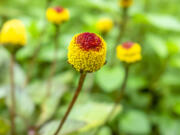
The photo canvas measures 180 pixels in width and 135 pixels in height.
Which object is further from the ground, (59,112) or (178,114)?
(59,112)

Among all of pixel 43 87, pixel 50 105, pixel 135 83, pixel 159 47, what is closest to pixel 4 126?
pixel 50 105

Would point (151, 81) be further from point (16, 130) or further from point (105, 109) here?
point (16, 130)

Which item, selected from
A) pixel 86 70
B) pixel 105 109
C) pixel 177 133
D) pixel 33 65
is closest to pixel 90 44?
pixel 86 70

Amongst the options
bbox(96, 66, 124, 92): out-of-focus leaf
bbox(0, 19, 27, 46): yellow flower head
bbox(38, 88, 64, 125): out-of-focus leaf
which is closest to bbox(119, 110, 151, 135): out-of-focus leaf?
bbox(96, 66, 124, 92): out-of-focus leaf

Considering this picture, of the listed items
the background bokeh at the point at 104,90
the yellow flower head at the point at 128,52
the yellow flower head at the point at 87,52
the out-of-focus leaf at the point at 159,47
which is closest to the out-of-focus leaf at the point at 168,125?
the background bokeh at the point at 104,90

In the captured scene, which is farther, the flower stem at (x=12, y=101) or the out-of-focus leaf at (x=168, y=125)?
the out-of-focus leaf at (x=168, y=125)

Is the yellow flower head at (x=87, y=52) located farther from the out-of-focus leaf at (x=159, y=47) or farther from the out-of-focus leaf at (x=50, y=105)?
the out-of-focus leaf at (x=159, y=47)

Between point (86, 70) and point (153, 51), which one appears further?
point (153, 51)

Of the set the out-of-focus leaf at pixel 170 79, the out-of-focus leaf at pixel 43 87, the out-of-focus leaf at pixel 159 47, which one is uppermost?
the out-of-focus leaf at pixel 159 47
